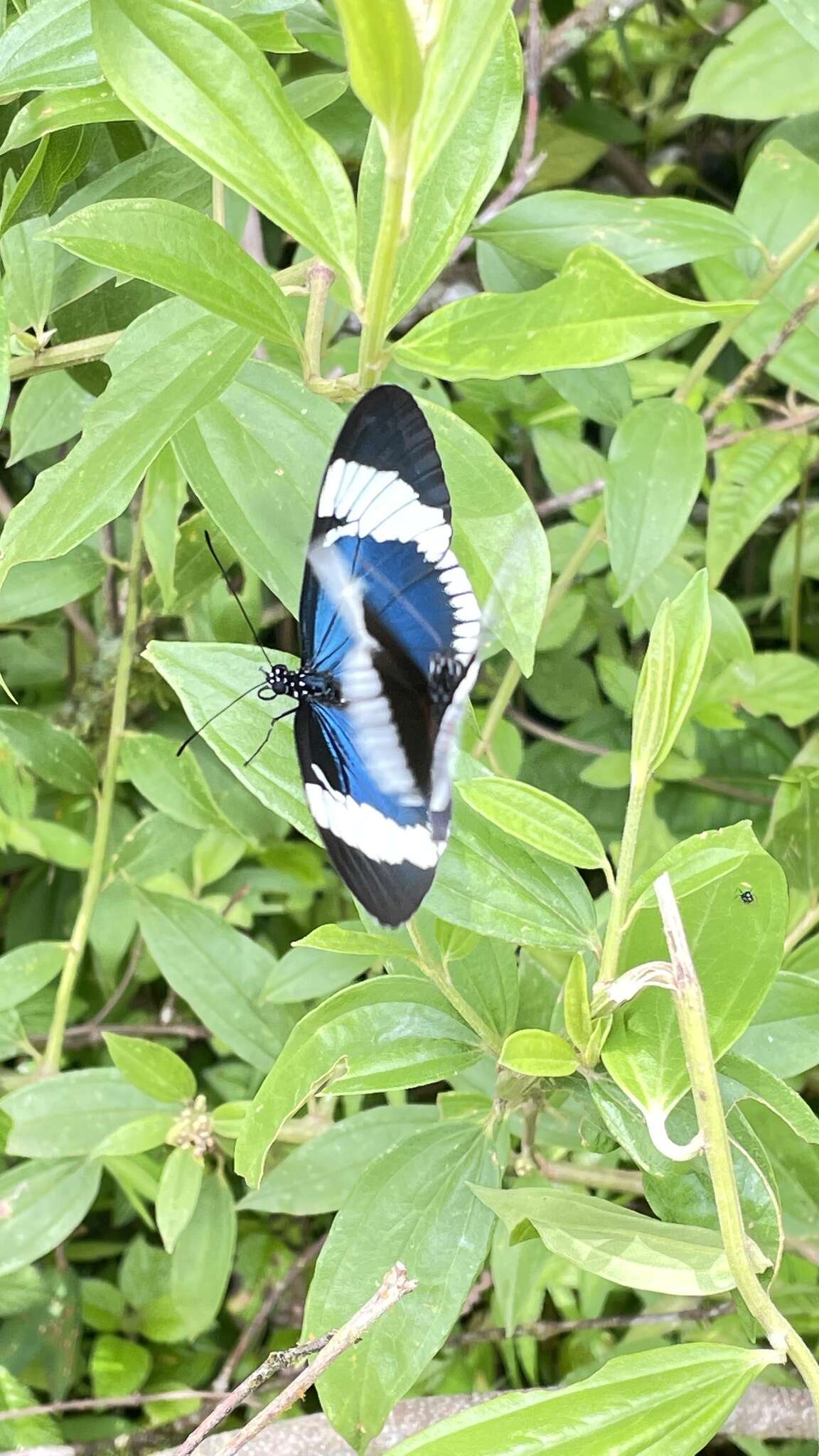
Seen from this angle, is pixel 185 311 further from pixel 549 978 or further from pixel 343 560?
pixel 549 978

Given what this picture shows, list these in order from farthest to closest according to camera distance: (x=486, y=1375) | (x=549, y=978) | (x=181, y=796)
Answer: (x=486, y=1375) < (x=181, y=796) < (x=549, y=978)

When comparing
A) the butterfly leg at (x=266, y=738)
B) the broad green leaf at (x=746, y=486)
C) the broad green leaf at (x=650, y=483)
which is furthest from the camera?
the broad green leaf at (x=746, y=486)

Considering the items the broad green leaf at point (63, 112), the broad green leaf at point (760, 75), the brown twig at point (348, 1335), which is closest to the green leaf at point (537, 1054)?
the brown twig at point (348, 1335)

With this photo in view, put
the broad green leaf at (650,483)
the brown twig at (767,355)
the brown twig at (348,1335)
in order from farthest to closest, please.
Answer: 1. the brown twig at (767,355)
2. the broad green leaf at (650,483)
3. the brown twig at (348,1335)

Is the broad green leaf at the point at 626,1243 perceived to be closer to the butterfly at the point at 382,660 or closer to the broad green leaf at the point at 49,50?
the butterfly at the point at 382,660

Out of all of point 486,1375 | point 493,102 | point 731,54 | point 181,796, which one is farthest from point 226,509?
point 486,1375

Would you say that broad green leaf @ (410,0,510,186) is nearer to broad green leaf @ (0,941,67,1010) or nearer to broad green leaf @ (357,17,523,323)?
broad green leaf @ (357,17,523,323)

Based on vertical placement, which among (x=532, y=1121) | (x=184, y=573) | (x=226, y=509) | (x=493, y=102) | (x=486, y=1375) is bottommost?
(x=486, y=1375)
